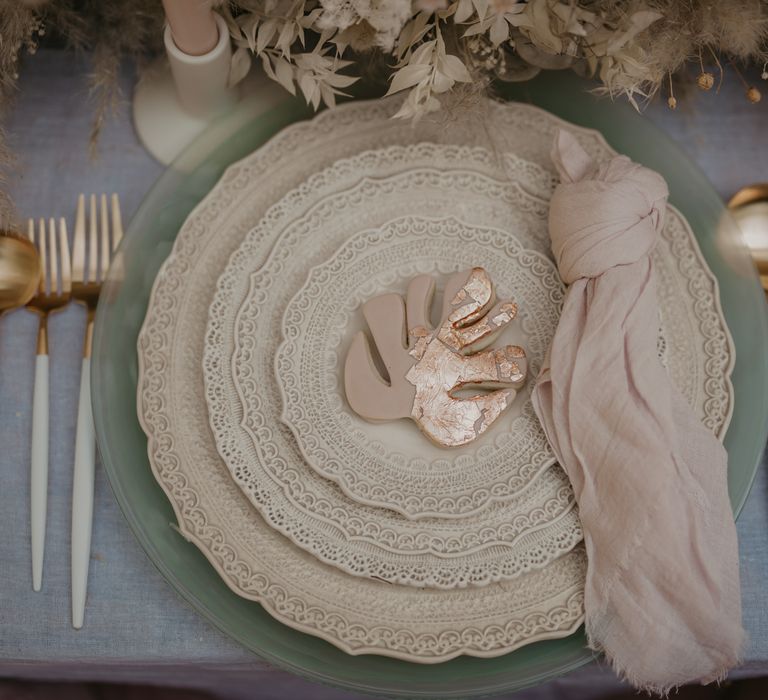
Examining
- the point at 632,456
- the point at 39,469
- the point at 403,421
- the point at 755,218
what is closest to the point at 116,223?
the point at 39,469

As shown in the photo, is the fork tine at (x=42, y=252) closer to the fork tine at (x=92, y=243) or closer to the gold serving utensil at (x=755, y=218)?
the fork tine at (x=92, y=243)

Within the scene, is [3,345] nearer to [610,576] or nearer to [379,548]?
[379,548]

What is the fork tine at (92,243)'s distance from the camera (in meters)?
0.76

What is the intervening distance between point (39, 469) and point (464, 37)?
0.57 meters

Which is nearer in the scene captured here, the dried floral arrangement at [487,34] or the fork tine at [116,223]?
the dried floral arrangement at [487,34]

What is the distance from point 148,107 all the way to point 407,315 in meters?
0.41

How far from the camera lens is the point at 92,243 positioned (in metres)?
0.77

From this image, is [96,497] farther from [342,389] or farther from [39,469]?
[342,389]

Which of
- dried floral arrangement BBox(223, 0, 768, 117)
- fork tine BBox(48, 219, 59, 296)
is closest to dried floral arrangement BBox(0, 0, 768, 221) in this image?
dried floral arrangement BBox(223, 0, 768, 117)

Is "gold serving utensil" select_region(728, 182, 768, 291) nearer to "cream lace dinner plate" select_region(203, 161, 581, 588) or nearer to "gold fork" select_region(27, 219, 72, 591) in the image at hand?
"cream lace dinner plate" select_region(203, 161, 581, 588)

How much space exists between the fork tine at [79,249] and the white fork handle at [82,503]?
4.5 inches

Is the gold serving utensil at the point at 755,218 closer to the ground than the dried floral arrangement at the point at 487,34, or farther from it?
closer to the ground

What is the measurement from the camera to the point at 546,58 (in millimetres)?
718

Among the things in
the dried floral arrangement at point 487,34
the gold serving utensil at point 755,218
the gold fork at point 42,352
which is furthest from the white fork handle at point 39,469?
the gold serving utensil at point 755,218
